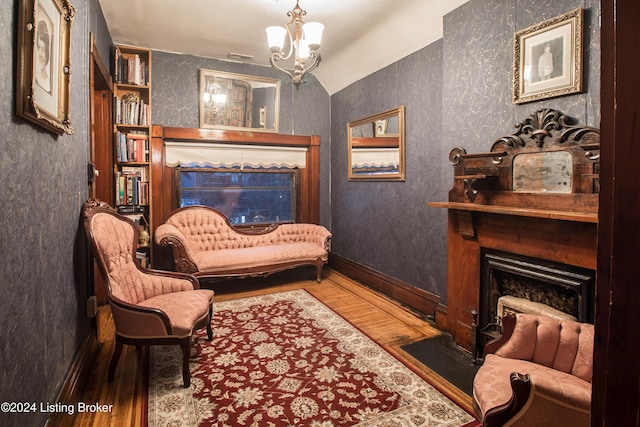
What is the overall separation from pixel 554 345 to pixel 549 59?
171 centimetres

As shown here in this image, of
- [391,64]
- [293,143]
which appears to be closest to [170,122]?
[293,143]

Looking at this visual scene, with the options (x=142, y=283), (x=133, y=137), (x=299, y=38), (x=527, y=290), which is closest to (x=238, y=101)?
(x=133, y=137)

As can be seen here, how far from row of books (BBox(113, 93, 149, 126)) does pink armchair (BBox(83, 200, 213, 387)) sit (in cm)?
192

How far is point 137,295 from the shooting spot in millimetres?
2525

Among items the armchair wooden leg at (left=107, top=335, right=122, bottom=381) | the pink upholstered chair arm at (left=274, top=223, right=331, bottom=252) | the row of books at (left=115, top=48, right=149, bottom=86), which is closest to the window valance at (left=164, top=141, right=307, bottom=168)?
the row of books at (left=115, top=48, right=149, bottom=86)

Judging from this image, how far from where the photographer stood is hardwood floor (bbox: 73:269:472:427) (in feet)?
6.71

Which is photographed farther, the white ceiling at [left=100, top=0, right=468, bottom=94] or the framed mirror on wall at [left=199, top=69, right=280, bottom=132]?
the framed mirror on wall at [left=199, top=69, right=280, bottom=132]

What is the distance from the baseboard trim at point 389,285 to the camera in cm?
347

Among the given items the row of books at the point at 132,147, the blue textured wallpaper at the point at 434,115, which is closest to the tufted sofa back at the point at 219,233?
the blue textured wallpaper at the point at 434,115

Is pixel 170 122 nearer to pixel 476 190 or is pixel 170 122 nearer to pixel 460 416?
pixel 476 190

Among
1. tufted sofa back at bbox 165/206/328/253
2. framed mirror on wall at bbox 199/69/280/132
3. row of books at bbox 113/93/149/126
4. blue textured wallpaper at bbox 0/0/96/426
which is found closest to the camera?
blue textured wallpaper at bbox 0/0/96/426

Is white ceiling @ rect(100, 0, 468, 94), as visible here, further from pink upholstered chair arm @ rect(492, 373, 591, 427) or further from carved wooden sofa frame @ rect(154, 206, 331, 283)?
pink upholstered chair arm @ rect(492, 373, 591, 427)

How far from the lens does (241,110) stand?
4793 mm

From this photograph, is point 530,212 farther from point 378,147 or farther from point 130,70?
point 130,70
